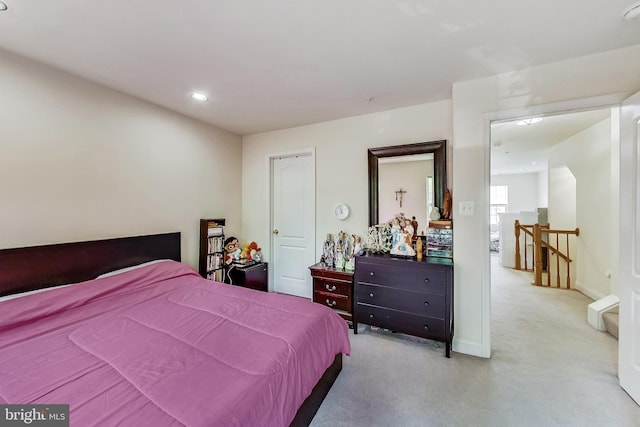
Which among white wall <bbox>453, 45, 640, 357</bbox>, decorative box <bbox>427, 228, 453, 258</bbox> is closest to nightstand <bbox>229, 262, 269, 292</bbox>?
decorative box <bbox>427, 228, 453, 258</bbox>

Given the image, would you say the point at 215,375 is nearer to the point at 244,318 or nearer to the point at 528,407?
the point at 244,318

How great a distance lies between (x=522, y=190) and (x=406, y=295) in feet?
29.0

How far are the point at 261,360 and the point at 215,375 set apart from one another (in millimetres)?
212

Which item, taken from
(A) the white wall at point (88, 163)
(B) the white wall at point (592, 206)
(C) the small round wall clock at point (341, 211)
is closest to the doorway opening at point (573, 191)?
(B) the white wall at point (592, 206)

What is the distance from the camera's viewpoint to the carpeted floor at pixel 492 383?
63.7 inches

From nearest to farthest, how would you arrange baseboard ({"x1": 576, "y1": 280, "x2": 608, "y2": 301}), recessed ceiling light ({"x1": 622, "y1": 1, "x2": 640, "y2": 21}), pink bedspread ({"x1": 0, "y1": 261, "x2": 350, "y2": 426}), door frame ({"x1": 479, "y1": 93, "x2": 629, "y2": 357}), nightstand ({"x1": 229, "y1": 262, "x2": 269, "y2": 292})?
1. pink bedspread ({"x1": 0, "y1": 261, "x2": 350, "y2": 426})
2. recessed ceiling light ({"x1": 622, "y1": 1, "x2": 640, "y2": 21})
3. door frame ({"x1": 479, "y1": 93, "x2": 629, "y2": 357})
4. nightstand ({"x1": 229, "y1": 262, "x2": 269, "y2": 292})
5. baseboard ({"x1": 576, "y1": 280, "x2": 608, "y2": 301})

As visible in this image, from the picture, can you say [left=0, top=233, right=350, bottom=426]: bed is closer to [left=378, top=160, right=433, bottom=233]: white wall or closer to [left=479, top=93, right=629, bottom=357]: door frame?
[left=479, top=93, right=629, bottom=357]: door frame

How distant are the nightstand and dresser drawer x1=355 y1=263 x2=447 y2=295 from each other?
4.95 feet

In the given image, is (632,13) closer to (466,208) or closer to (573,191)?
(466,208)

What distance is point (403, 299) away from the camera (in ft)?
7.93

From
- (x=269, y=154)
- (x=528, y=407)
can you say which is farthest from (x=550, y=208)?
(x=269, y=154)

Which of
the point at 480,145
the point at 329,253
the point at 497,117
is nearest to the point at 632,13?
the point at 497,117

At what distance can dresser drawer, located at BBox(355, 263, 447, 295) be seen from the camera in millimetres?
2277

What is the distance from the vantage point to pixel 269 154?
3.84 m
